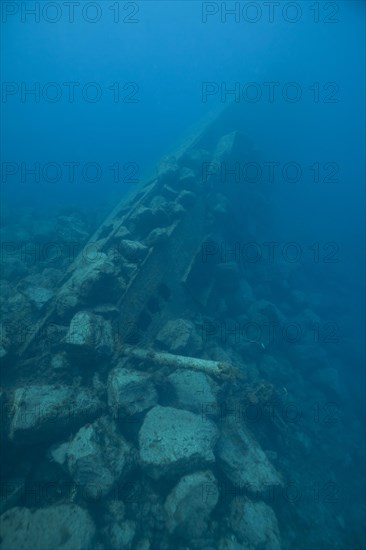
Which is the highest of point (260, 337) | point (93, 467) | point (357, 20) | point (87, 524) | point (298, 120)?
point (357, 20)

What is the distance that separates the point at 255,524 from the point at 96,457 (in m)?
2.46

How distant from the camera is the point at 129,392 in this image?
480 centimetres

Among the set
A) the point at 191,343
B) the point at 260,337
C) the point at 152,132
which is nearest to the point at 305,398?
the point at 260,337

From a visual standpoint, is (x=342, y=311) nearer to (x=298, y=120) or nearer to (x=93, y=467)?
(x=93, y=467)

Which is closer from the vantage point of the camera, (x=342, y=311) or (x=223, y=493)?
(x=223, y=493)

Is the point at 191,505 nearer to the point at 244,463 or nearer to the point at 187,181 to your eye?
the point at 244,463

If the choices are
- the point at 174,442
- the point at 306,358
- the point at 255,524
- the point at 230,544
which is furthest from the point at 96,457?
the point at 306,358

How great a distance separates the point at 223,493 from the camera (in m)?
4.54

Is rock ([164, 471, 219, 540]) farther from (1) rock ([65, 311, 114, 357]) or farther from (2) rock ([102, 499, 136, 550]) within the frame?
(1) rock ([65, 311, 114, 357])

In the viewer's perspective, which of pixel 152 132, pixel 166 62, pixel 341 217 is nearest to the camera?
pixel 341 217

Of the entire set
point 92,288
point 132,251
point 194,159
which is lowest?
point 92,288

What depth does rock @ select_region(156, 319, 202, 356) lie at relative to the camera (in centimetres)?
636

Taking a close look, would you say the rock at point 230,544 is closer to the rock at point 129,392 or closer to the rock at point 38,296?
the rock at point 129,392

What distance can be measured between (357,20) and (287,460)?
4583 centimetres
